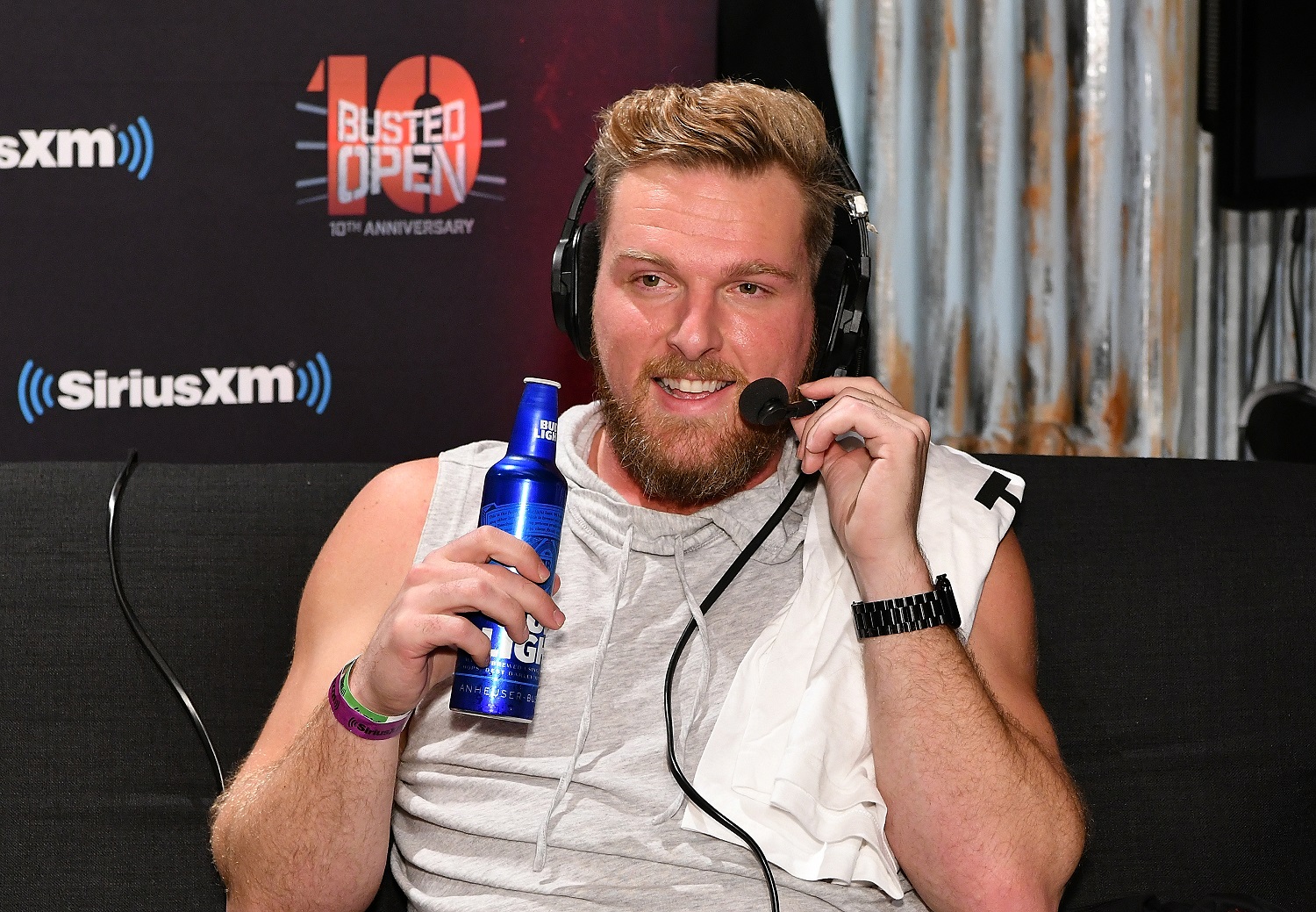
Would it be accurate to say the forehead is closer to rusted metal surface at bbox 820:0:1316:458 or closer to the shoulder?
the shoulder

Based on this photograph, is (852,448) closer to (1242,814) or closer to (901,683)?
(901,683)

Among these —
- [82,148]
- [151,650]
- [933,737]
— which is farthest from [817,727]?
[82,148]

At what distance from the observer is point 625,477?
1753 mm

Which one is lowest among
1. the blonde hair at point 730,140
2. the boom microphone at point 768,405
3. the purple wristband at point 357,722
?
the purple wristband at point 357,722

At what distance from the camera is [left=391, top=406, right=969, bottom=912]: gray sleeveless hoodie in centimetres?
141

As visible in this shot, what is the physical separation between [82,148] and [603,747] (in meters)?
1.70

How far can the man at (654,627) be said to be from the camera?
4.47 ft

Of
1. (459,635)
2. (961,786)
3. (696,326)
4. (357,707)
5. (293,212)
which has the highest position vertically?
(293,212)

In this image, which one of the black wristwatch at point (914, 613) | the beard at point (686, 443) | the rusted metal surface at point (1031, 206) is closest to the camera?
the black wristwatch at point (914, 613)

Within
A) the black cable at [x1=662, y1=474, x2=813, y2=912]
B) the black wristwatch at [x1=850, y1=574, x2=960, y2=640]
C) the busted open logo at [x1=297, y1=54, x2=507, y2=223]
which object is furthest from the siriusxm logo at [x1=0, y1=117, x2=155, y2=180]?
the black wristwatch at [x1=850, y1=574, x2=960, y2=640]

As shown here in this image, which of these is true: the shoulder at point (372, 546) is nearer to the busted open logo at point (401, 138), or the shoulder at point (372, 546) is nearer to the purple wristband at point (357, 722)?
the purple wristband at point (357, 722)

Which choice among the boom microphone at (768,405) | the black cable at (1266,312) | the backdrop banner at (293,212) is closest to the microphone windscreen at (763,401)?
the boom microphone at (768,405)

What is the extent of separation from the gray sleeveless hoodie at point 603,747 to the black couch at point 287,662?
229 mm

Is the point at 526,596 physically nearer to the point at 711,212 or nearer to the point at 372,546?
the point at 372,546
